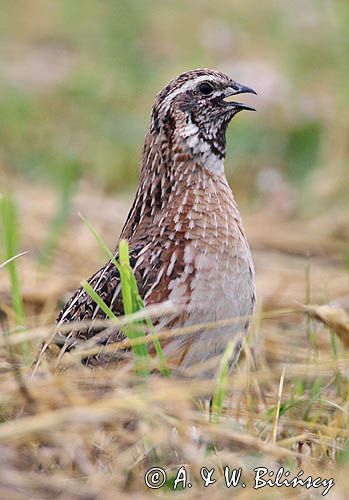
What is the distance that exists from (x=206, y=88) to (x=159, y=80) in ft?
16.4

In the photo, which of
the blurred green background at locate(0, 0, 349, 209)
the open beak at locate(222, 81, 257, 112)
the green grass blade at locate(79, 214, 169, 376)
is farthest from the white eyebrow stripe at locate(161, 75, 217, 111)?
the blurred green background at locate(0, 0, 349, 209)

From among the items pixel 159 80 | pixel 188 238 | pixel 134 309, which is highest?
pixel 159 80

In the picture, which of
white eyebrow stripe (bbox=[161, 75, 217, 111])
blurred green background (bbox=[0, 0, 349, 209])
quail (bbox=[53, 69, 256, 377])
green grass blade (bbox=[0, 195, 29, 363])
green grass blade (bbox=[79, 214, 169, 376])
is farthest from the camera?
blurred green background (bbox=[0, 0, 349, 209])

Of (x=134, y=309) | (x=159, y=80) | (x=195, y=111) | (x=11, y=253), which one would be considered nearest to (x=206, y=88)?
(x=195, y=111)

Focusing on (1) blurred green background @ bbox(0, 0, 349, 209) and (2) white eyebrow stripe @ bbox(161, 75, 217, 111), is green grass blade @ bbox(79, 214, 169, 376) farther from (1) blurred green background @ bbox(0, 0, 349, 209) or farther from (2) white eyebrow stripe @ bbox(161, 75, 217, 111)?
(1) blurred green background @ bbox(0, 0, 349, 209)

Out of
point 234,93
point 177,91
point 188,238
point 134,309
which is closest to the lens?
point 134,309

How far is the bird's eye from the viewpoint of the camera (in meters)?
4.27

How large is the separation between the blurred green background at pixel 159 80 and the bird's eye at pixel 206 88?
9.01ft

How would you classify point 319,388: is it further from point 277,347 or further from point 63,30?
point 63,30

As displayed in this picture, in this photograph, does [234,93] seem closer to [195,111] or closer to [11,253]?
[195,111]

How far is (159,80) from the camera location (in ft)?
30.2

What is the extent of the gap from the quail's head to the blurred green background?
2744 mm

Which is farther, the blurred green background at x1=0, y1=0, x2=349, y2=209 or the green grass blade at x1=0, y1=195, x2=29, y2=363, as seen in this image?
the blurred green background at x1=0, y1=0, x2=349, y2=209

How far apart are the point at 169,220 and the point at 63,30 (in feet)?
23.5
